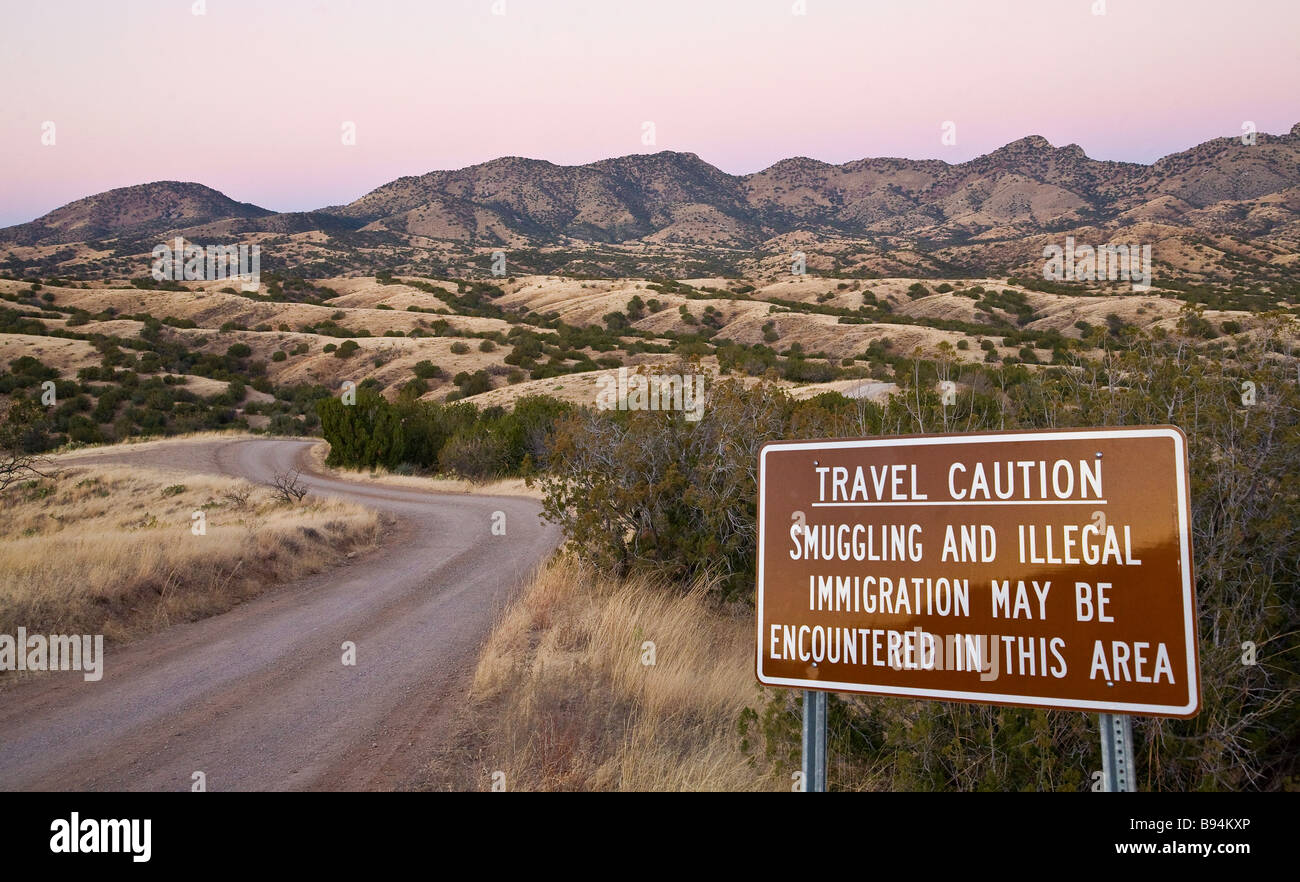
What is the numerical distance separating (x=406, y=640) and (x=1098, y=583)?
7.52 metres

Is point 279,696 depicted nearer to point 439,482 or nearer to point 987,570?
point 987,570

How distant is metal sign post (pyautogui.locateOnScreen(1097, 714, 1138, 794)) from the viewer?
2404 millimetres

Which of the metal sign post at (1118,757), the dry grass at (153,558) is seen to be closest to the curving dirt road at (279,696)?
the dry grass at (153,558)

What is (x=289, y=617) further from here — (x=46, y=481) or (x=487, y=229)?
(x=487, y=229)

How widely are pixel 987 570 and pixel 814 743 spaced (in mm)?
866

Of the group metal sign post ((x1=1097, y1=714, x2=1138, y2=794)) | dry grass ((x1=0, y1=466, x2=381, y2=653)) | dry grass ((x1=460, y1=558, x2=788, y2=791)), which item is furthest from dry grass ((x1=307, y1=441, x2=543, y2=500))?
metal sign post ((x1=1097, y1=714, x2=1138, y2=794))

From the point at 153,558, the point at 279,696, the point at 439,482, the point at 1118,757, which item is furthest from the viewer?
the point at 439,482

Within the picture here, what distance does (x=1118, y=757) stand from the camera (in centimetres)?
242

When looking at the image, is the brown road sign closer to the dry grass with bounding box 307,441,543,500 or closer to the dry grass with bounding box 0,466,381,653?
the dry grass with bounding box 0,466,381,653

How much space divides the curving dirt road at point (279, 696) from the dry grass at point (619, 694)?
501 millimetres

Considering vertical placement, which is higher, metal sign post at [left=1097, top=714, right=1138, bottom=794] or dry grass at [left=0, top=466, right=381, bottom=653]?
metal sign post at [left=1097, top=714, right=1138, bottom=794]

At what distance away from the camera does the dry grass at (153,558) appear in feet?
28.2

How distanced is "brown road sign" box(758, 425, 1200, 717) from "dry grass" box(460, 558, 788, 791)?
179cm

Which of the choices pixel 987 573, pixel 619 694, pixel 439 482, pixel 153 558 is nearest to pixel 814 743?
pixel 987 573
